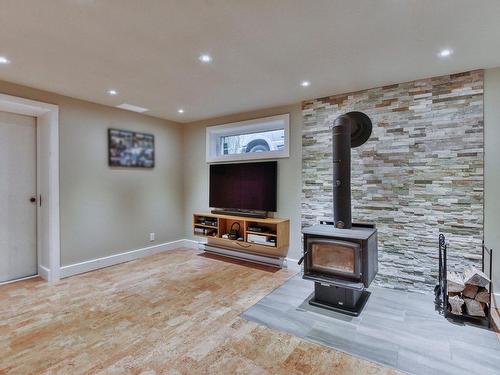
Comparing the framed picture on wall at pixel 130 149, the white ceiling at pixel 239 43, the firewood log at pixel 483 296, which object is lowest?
the firewood log at pixel 483 296

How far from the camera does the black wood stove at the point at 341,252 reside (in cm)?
253

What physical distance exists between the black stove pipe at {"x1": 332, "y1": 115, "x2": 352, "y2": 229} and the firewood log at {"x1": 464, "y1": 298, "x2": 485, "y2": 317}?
1.17 m

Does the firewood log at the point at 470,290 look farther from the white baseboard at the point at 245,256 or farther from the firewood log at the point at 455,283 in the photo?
the white baseboard at the point at 245,256

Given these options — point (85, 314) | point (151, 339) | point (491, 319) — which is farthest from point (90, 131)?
point (491, 319)

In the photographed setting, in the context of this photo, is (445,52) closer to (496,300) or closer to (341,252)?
(341,252)

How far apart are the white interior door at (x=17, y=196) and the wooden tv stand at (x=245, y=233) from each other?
2212 mm

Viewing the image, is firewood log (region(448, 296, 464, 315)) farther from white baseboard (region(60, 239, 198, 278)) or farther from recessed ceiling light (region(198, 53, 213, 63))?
white baseboard (region(60, 239, 198, 278))

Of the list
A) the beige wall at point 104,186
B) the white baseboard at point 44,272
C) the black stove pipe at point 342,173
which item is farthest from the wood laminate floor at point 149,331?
the black stove pipe at point 342,173

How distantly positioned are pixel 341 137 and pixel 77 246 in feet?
11.8

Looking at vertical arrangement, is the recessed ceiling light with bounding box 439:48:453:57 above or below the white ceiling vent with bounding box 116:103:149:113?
below

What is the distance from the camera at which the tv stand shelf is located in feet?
12.4

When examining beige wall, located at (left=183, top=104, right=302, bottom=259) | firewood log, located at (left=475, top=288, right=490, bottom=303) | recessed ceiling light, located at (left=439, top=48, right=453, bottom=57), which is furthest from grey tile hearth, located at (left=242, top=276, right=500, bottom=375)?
recessed ceiling light, located at (left=439, top=48, right=453, bottom=57)

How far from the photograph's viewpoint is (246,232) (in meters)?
4.02

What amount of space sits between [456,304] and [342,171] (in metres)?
1.54
